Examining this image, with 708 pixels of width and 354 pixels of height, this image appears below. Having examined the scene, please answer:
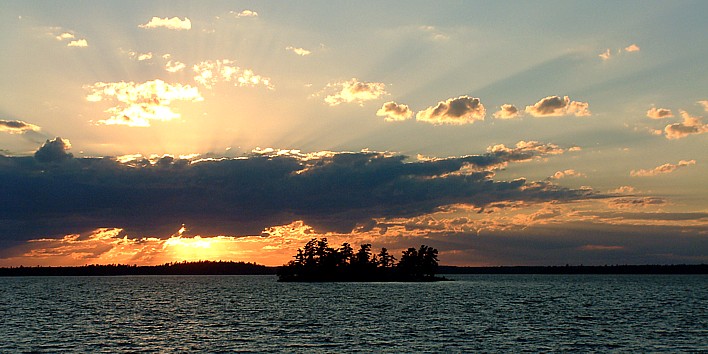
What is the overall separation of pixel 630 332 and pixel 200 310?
80789 millimetres

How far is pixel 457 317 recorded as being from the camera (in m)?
109

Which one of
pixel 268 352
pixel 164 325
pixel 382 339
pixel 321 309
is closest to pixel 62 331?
pixel 164 325

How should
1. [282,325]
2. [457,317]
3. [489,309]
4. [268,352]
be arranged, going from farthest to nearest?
[489,309]
[457,317]
[282,325]
[268,352]

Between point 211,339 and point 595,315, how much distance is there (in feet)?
231

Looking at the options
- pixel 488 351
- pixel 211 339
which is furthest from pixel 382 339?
pixel 211 339

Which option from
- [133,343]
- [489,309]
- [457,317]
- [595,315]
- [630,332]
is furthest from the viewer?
[489,309]

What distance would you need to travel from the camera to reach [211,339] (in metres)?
79.5

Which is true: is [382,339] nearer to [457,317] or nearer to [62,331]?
[457,317]

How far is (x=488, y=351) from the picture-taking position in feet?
223

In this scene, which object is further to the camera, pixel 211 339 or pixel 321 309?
pixel 321 309

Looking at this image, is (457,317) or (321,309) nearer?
(457,317)

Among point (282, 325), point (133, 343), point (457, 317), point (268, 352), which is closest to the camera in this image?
point (268, 352)

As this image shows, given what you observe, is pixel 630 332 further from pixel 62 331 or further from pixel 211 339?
pixel 62 331

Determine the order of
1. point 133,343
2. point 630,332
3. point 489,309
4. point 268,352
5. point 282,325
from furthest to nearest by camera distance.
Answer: point 489,309
point 282,325
point 630,332
point 133,343
point 268,352
